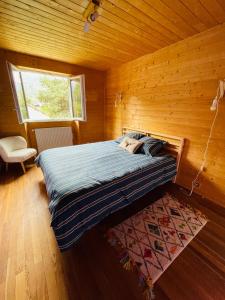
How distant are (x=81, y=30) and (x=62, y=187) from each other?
2170 mm

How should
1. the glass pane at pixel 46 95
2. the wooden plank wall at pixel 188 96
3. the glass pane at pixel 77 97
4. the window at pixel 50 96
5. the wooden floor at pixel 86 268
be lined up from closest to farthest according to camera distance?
the wooden floor at pixel 86 268, the wooden plank wall at pixel 188 96, the window at pixel 50 96, the glass pane at pixel 46 95, the glass pane at pixel 77 97

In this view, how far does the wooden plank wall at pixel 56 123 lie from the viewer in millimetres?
2916

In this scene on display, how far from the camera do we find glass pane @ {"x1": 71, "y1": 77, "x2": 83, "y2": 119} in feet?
12.5

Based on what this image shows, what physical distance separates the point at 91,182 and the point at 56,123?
274 centimetres

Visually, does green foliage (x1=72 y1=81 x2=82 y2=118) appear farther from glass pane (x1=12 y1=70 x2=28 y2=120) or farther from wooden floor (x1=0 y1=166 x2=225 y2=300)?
wooden floor (x1=0 y1=166 x2=225 y2=300)

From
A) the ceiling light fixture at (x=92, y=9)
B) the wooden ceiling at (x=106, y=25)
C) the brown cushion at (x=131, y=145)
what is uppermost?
the wooden ceiling at (x=106, y=25)

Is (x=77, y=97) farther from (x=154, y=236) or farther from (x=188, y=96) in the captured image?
(x=154, y=236)

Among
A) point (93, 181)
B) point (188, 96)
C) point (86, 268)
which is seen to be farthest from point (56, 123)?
point (86, 268)

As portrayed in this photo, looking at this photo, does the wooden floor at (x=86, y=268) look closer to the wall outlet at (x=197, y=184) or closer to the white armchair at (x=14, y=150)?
the wall outlet at (x=197, y=184)

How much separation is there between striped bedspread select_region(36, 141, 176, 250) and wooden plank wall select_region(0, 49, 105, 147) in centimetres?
145

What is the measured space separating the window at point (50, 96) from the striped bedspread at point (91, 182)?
1735 millimetres

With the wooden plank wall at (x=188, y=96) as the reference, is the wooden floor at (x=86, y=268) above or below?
below

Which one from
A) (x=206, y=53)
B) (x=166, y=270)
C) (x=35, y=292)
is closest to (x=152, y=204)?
(x=166, y=270)

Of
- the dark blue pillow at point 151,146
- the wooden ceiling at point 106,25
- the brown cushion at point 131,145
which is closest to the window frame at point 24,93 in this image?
the wooden ceiling at point 106,25
